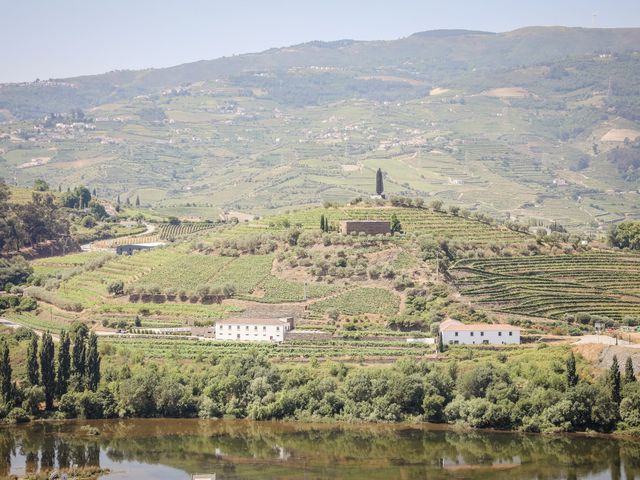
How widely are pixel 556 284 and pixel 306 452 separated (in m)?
30.8

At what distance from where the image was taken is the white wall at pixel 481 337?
7144 centimetres

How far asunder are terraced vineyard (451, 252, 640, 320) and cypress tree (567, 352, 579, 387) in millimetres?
13786

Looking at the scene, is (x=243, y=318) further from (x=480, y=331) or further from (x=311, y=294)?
(x=480, y=331)

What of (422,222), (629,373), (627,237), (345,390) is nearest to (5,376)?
(345,390)

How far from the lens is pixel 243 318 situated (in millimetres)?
78562

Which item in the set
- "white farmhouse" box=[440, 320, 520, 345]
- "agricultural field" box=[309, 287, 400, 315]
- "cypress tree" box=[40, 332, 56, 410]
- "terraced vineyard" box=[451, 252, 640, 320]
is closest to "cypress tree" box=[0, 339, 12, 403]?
"cypress tree" box=[40, 332, 56, 410]

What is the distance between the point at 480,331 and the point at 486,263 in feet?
42.6

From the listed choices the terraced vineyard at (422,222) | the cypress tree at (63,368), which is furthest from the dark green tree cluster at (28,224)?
the cypress tree at (63,368)

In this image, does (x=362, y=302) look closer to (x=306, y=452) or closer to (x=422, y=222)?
(x=422, y=222)

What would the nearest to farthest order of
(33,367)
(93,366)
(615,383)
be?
(615,383) < (33,367) < (93,366)

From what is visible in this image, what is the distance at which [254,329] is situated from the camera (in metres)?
76.1

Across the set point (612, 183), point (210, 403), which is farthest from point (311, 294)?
point (612, 183)

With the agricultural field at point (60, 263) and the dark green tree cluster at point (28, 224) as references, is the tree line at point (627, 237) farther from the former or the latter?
the dark green tree cluster at point (28, 224)

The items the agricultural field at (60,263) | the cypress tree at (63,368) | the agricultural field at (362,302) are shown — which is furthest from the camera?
the agricultural field at (60,263)
